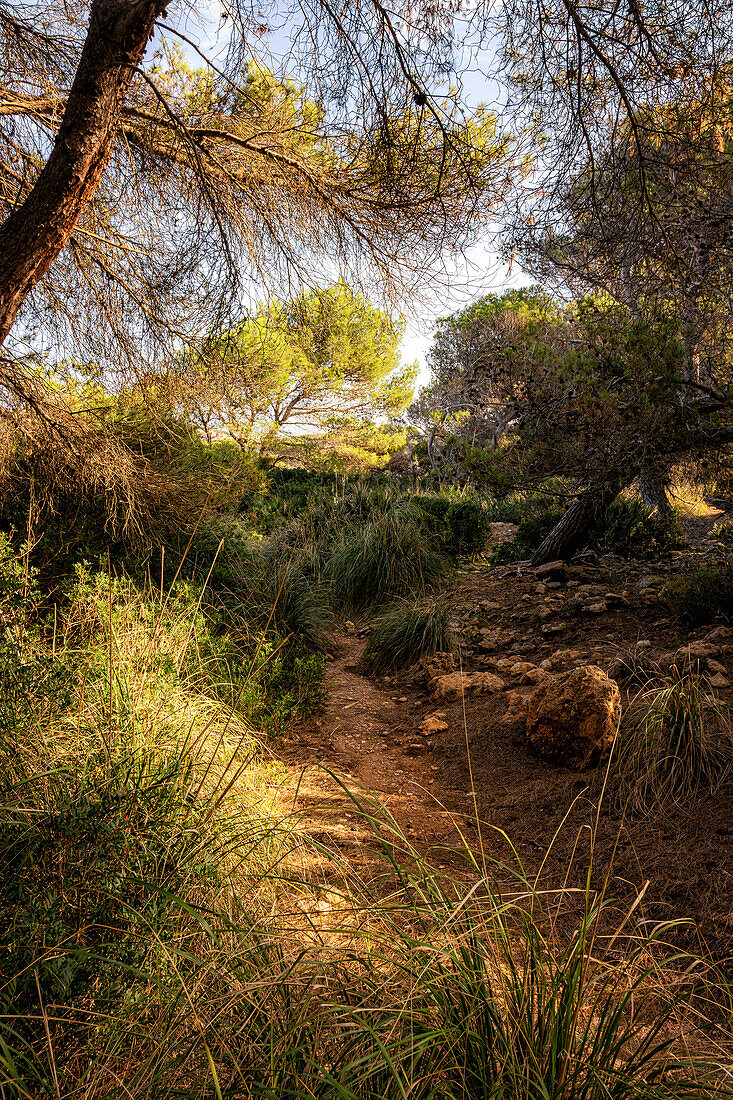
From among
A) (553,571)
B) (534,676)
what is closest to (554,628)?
(534,676)

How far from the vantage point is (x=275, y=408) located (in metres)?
15.7

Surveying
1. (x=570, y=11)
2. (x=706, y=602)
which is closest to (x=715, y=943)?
(x=706, y=602)

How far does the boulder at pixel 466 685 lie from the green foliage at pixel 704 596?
147cm

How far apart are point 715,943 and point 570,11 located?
3961 millimetres

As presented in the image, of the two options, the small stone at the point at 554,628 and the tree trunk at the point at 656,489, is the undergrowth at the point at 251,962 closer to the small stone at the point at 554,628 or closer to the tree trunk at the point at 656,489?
the small stone at the point at 554,628

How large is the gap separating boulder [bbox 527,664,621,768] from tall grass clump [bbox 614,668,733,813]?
0.12 metres

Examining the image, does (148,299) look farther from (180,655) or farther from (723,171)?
(723,171)

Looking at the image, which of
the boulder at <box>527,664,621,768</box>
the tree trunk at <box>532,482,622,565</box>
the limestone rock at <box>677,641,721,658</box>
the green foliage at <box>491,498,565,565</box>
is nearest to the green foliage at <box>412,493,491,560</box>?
the green foliage at <box>491,498,565,565</box>

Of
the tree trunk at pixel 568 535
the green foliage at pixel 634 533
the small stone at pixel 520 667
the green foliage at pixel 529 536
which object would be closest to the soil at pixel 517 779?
the small stone at pixel 520 667

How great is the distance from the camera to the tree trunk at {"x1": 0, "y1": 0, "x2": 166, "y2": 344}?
2.79m

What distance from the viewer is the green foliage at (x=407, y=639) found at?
199 inches

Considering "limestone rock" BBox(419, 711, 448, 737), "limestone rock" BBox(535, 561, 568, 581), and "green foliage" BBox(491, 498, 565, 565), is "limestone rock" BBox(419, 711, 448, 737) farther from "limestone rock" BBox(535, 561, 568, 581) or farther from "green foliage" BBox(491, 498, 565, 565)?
"green foliage" BBox(491, 498, 565, 565)

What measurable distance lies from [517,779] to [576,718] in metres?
0.47

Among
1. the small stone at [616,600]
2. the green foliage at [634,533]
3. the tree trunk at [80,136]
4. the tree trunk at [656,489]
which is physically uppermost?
the tree trunk at [80,136]
